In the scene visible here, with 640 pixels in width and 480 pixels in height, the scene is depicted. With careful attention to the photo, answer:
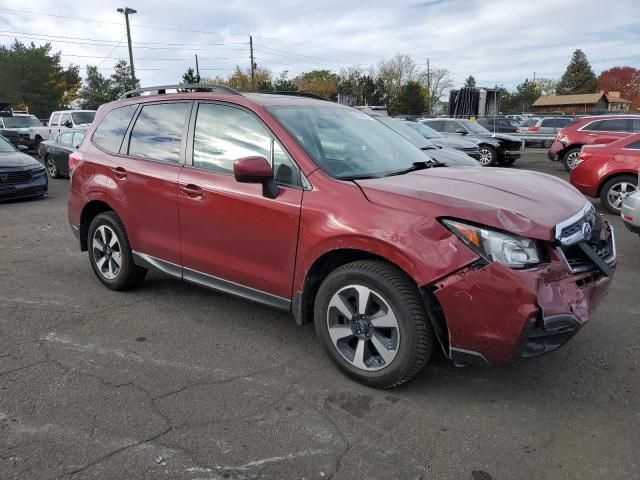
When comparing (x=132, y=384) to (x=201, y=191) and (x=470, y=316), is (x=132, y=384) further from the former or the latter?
(x=470, y=316)

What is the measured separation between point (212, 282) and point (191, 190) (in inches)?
27.8

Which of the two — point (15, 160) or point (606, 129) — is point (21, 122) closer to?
point (15, 160)

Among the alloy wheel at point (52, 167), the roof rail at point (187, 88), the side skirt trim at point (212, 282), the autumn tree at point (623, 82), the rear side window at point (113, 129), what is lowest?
the alloy wheel at point (52, 167)

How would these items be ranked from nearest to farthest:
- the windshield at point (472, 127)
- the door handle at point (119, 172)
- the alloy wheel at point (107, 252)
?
the door handle at point (119, 172) → the alloy wheel at point (107, 252) → the windshield at point (472, 127)

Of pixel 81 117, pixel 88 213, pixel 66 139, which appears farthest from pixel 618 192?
pixel 81 117

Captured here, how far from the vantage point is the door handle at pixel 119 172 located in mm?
4457

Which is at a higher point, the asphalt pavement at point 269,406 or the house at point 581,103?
the house at point 581,103

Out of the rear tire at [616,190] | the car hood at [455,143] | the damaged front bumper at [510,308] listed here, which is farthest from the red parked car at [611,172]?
the damaged front bumper at [510,308]

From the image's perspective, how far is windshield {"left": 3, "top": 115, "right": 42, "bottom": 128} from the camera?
2227 cm

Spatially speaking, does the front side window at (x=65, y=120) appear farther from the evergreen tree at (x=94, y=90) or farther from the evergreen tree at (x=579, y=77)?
the evergreen tree at (x=579, y=77)

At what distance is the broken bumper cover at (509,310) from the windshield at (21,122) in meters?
24.3

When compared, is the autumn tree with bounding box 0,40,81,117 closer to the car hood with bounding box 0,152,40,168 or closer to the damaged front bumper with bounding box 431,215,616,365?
the car hood with bounding box 0,152,40,168

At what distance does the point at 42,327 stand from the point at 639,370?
433 centimetres

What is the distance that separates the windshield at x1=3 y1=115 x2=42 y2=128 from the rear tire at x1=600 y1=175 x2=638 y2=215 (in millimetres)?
22587
